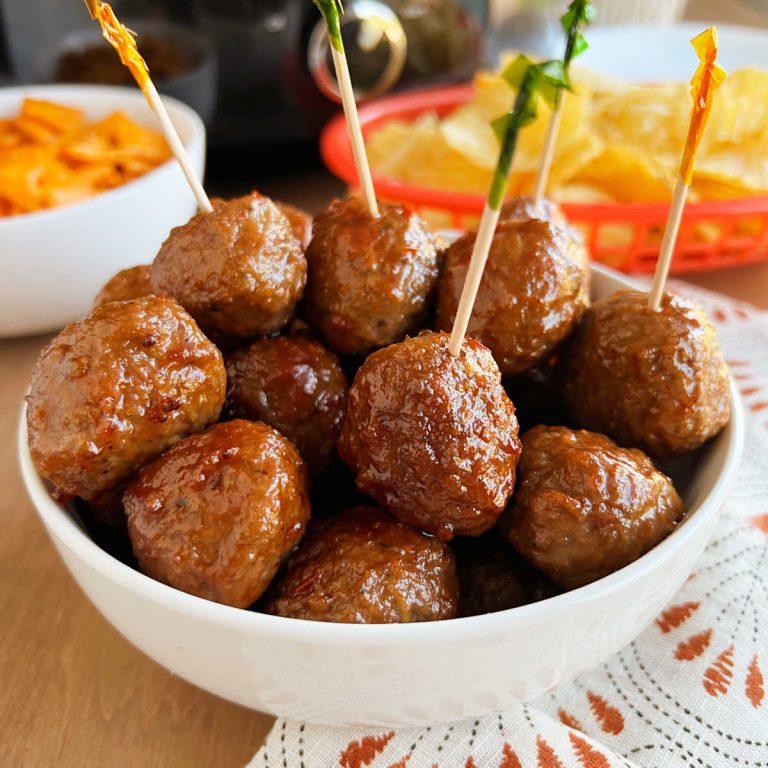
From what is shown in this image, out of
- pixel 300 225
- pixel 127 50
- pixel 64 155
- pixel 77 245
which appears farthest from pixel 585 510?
pixel 64 155

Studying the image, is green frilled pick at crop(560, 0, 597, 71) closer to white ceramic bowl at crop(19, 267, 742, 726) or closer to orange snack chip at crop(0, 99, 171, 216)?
white ceramic bowl at crop(19, 267, 742, 726)

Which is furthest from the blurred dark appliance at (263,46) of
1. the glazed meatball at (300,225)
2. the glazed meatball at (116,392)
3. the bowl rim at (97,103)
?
the glazed meatball at (116,392)

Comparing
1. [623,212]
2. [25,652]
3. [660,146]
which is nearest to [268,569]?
[25,652]

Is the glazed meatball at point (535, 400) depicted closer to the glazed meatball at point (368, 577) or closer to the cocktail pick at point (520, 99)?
the glazed meatball at point (368, 577)

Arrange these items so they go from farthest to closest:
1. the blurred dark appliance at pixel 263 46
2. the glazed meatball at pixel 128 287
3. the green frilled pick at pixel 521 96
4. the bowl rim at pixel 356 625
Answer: the blurred dark appliance at pixel 263 46 → the glazed meatball at pixel 128 287 → the bowl rim at pixel 356 625 → the green frilled pick at pixel 521 96

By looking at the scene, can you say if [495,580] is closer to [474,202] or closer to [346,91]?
[346,91]

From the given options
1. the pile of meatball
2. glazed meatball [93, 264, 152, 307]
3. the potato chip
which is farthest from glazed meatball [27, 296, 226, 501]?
the potato chip

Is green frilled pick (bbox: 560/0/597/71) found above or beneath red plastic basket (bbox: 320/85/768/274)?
above
